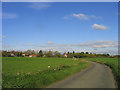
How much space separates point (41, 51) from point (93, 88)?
164m

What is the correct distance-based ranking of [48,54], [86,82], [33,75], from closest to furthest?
1. [86,82]
2. [33,75]
3. [48,54]

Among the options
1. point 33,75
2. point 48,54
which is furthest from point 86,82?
point 48,54

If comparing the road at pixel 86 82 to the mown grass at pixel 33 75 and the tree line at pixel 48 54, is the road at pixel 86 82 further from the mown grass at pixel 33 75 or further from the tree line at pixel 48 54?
the tree line at pixel 48 54

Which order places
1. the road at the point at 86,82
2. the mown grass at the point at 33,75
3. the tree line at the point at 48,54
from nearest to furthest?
the mown grass at the point at 33,75, the road at the point at 86,82, the tree line at the point at 48,54

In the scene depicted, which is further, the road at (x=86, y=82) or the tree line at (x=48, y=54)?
the tree line at (x=48, y=54)

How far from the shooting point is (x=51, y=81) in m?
13.2

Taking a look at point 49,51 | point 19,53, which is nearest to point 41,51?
point 49,51

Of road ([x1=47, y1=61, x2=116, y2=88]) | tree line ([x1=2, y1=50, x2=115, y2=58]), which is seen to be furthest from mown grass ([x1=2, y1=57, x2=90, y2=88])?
tree line ([x1=2, y1=50, x2=115, y2=58])

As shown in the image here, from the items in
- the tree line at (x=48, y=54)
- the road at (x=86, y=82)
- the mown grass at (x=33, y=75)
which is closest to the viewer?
the mown grass at (x=33, y=75)

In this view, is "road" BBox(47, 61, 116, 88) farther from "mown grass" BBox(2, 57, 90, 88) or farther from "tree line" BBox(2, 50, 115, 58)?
"tree line" BBox(2, 50, 115, 58)

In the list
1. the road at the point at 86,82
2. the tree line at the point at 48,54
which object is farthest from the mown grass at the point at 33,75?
the tree line at the point at 48,54

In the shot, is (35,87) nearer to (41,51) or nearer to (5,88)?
(5,88)

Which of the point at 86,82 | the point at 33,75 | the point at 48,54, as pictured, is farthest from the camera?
the point at 48,54

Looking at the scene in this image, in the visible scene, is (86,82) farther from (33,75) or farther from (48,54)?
(48,54)
